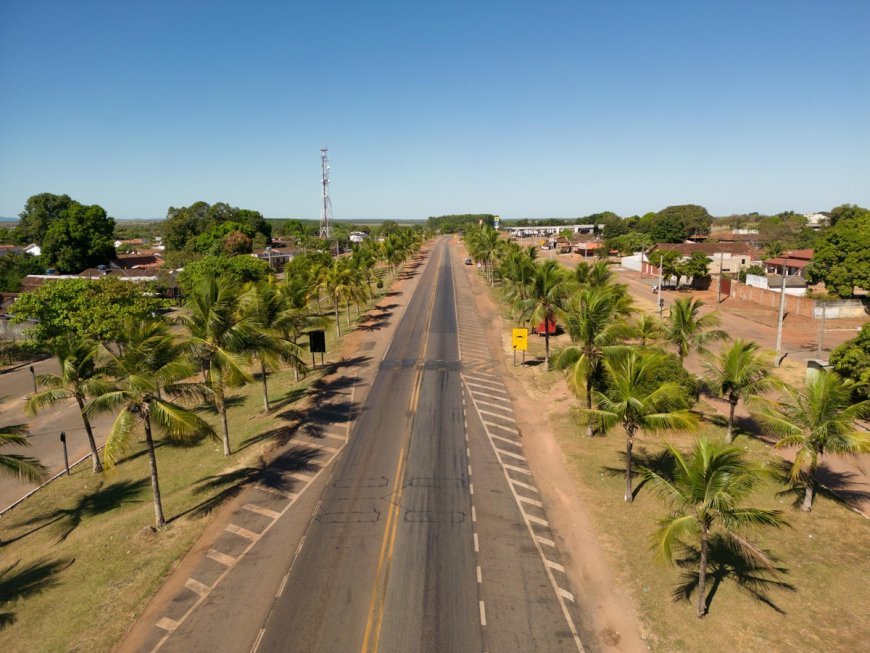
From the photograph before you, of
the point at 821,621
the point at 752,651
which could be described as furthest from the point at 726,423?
the point at 752,651

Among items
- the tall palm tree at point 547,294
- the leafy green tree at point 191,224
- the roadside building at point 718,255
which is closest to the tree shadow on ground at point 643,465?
the tall palm tree at point 547,294

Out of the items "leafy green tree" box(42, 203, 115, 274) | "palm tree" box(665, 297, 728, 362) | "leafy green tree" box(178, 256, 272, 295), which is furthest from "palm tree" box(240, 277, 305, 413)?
"leafy green tree" box(42, 203, 115, 274)

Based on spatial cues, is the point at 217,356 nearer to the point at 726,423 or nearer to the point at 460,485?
the point at 460,485

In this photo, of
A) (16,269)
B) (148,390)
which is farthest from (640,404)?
(16,269)

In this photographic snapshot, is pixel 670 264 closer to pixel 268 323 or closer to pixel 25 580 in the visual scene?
pixel 268 323

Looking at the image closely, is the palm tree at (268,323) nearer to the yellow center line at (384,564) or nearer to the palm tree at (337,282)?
the yellow center line at (384,564)

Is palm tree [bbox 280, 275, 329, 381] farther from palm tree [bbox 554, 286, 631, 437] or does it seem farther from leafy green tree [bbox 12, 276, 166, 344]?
palm tree [bbox 554, 286, 631, 437]

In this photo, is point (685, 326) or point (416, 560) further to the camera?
point (685, 326)
